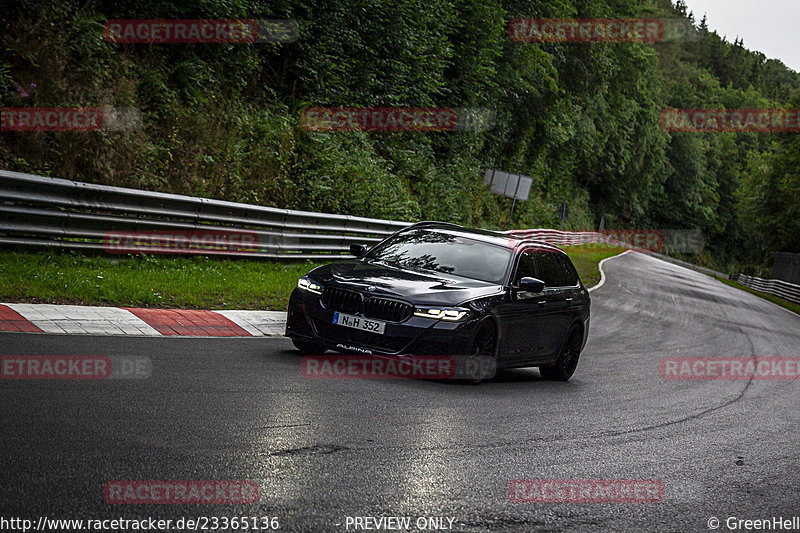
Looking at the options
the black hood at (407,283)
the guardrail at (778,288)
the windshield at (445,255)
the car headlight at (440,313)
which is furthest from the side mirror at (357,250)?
the guardrail at (778,288)

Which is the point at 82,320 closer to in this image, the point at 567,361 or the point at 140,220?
the point at 140,220

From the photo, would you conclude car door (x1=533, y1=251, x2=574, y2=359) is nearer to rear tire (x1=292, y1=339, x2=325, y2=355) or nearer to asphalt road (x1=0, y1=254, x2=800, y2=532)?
asphalt road (x1=0, y1=254, x2=800, y2=532)

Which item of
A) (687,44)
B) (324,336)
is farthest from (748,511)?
(687,44)

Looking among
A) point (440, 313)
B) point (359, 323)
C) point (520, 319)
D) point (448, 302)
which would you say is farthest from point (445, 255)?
point (359, 323)

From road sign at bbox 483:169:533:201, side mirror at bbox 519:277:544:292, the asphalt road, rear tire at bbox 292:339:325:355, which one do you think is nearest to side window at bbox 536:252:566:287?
side mirror at bbox 519:277:544:292

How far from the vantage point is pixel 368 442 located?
6.05 m

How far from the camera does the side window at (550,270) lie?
10836mm

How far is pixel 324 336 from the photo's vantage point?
354 inches

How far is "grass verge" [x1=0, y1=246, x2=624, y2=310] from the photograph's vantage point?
34.4 ft

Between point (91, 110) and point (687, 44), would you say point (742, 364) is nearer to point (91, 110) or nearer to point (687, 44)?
point (91, 110)

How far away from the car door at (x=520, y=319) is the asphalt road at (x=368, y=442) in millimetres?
395

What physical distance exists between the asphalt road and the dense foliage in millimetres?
7442

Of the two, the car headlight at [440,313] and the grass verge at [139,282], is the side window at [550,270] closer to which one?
the car headlight at [440,313]

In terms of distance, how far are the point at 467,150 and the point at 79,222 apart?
25.3 metres
